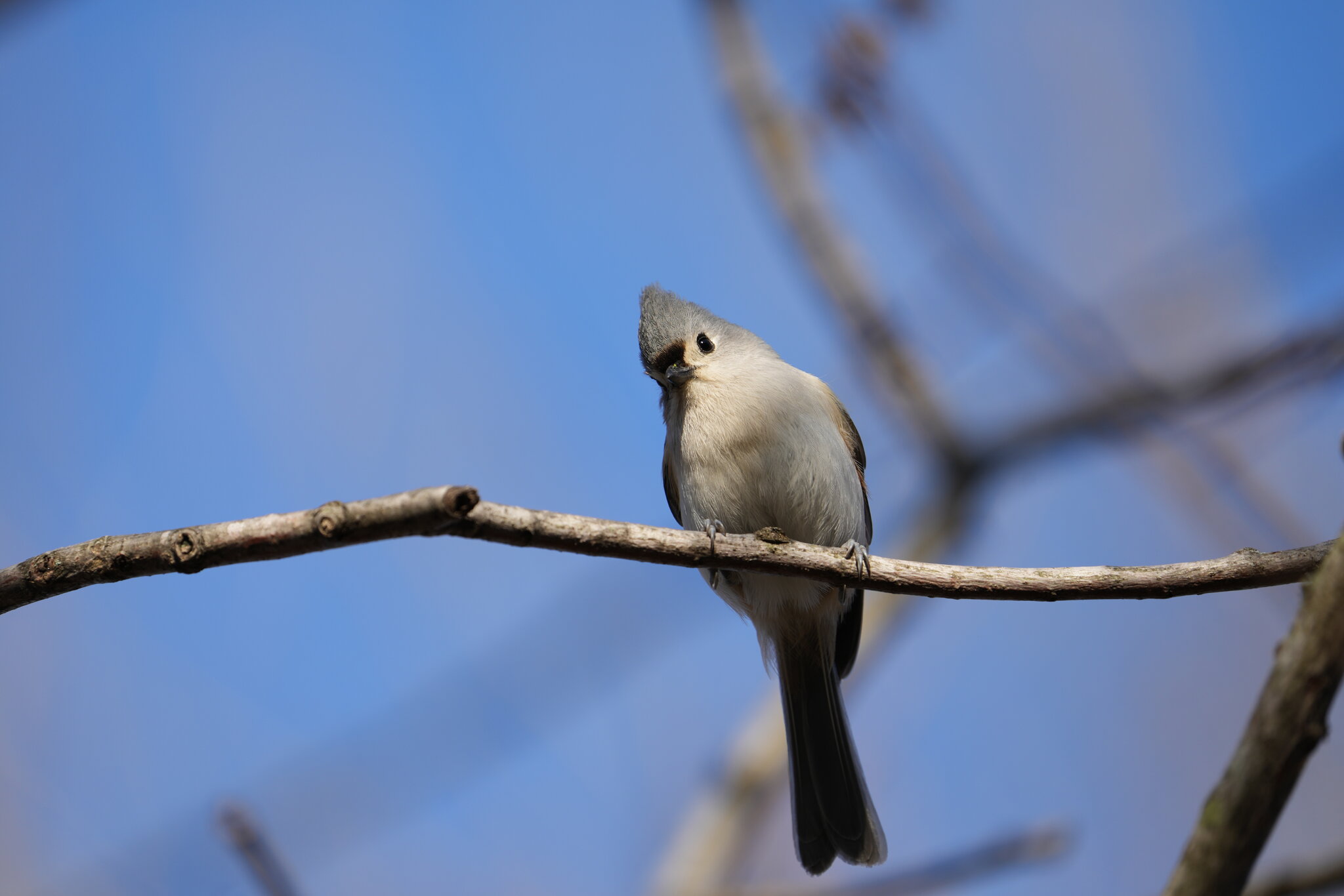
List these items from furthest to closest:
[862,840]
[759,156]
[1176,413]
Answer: [759,156] < [1176,413] < [862,840]

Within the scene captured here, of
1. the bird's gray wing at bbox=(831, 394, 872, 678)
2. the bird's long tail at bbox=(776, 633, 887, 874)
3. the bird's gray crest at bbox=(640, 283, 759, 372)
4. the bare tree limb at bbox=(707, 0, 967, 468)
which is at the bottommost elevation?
the bird's long tail at bbox=(776, 633, 887, 874)

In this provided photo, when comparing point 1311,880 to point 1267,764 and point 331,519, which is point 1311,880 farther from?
point 331,519

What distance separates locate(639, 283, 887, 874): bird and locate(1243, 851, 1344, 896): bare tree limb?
1.46 m

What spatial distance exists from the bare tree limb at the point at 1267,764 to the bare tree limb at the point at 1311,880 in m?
1.08

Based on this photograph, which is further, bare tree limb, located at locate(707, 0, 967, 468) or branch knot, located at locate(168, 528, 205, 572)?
bare tree limb, located at locate(707, 0, 967, 468)

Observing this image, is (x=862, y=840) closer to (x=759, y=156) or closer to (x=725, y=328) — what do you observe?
(x=725, y=328)

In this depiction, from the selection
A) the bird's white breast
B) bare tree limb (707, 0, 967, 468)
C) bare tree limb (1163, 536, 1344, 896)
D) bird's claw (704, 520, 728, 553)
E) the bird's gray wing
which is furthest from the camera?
bare tree limb (707, 0, 967, 468)

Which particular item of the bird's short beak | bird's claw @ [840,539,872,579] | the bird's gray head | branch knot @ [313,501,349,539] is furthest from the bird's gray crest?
branch knot @ [313,501,349,539]

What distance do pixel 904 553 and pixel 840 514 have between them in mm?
1449

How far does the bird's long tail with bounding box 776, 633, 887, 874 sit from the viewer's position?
11.0 ft

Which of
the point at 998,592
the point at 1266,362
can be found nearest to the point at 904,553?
the point at 1266,362

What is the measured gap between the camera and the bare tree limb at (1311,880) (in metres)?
1.94

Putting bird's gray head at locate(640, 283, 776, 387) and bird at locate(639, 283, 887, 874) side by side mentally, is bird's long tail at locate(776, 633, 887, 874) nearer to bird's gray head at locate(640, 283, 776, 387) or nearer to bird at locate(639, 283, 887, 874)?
bird at locate(639, 283, 887, 874)

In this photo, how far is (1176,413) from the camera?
3.61 metres
